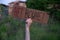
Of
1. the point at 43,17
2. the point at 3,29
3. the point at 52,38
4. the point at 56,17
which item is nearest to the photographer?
the point at 43,17

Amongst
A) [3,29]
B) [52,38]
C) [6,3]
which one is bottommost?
[52,38]

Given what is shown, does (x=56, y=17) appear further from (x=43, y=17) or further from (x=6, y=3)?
(x=43, y=17)

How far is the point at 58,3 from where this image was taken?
3770 millimetres

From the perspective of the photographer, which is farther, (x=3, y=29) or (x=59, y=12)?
(x=59, y=12)

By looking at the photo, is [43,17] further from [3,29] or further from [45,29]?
[45,29]

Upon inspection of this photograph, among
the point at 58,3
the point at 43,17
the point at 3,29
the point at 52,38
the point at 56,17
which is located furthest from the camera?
the point at 58,3

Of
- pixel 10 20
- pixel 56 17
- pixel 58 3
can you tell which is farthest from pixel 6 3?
pixel 58 3

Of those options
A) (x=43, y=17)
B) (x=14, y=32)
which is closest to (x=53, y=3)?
(x=14, y=32)

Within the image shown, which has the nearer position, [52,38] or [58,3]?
[52,38]

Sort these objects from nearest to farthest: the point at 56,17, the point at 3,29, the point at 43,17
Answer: the point at 43,17
the point at 3,29
the point at 56,17

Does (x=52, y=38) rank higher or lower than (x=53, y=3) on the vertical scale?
lower

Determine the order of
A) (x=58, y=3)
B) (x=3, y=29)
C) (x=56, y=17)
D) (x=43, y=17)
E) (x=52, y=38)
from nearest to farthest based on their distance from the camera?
(x=43, y=17)
(x=3, y=29)
(x=52, y=38)
(x=56, y=17)
(x=58, y=3)

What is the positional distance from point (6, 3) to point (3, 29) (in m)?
0.28

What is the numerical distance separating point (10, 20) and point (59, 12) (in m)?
1.26
